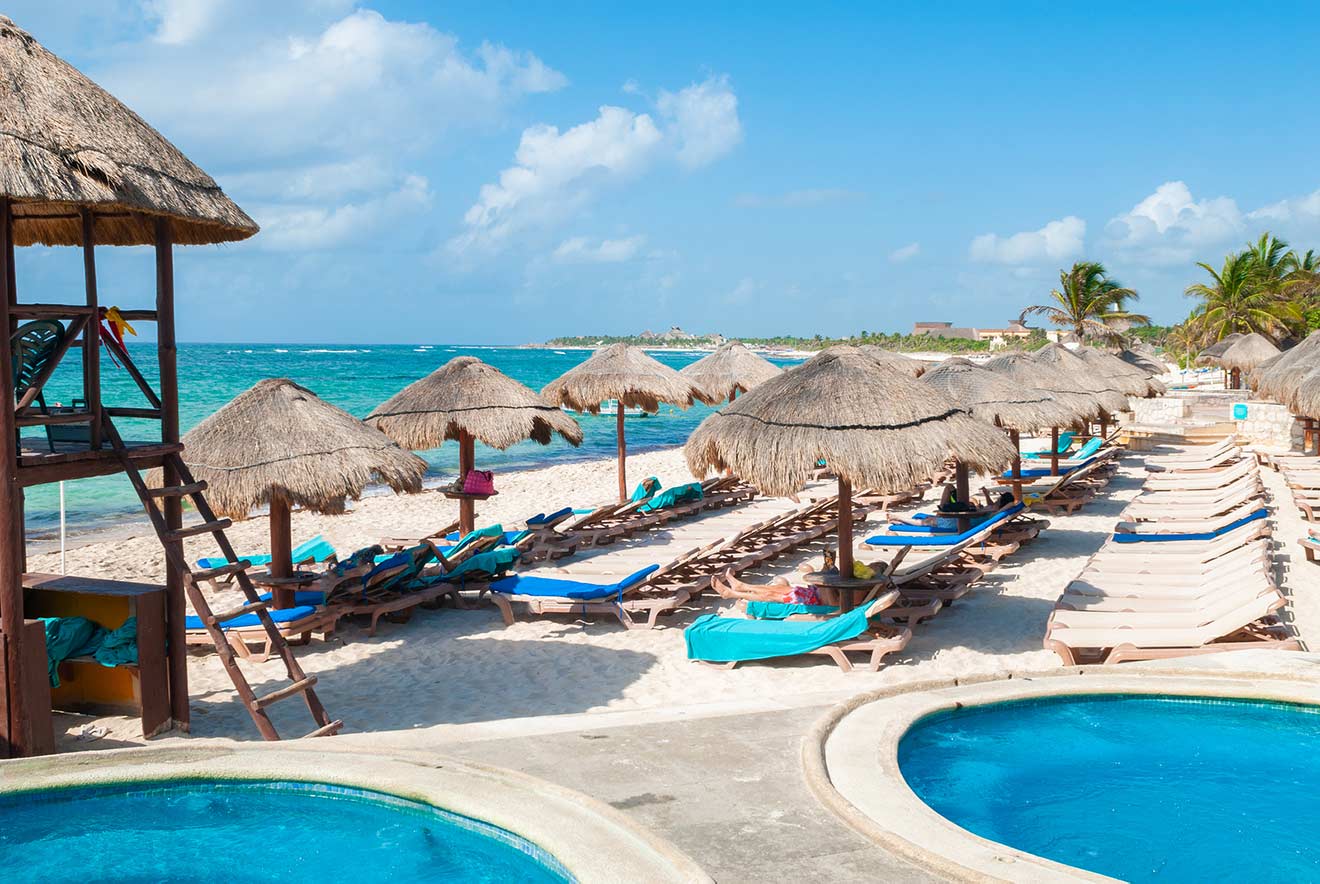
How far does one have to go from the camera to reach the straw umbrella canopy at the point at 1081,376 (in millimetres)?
16141

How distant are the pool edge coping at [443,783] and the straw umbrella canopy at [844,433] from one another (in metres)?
3.64

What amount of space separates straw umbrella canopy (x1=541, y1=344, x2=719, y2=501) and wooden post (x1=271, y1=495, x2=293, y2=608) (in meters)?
7.13

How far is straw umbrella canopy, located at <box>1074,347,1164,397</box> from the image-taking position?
61.6 feet

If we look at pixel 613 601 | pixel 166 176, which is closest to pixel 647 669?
pixel 613 601

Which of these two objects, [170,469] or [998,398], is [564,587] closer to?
[170,469]

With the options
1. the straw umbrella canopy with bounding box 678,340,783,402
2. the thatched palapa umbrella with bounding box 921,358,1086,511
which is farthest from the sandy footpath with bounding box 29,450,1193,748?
the straw umbrella canopy with bounding box 678,340,783,402

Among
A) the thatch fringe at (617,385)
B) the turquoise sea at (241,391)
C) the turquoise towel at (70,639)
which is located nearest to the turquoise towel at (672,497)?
the thatch fringe at (617,385)

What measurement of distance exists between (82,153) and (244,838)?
3.58 meters

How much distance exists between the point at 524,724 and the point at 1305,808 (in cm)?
399

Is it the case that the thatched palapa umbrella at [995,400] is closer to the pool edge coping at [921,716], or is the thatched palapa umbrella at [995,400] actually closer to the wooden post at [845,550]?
the wooden post at [845,550]

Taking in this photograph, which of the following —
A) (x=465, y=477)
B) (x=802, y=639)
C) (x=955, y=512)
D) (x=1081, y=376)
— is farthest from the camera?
(x=1081, y=376)

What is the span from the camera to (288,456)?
8414 mm

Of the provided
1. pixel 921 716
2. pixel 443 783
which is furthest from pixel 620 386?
pixel 443 783

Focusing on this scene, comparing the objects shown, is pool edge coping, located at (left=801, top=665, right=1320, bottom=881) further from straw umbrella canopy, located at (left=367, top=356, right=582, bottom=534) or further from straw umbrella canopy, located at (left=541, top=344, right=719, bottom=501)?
straw umbrella canopy, located at (left=541, top=344, right=719, bottom=501)
